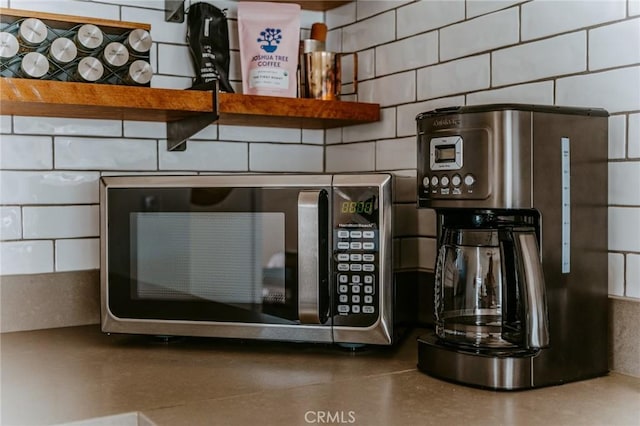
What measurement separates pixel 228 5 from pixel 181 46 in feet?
0.51

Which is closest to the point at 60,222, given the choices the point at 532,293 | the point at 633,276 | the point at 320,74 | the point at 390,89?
the point at 320,74

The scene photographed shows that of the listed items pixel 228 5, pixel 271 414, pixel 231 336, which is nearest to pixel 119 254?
pixel 231 336

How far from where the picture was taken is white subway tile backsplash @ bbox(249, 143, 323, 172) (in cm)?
180

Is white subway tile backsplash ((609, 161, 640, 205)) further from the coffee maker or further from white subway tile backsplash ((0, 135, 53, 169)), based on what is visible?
white subway tile backsplash ((0, 135, 53, 169))

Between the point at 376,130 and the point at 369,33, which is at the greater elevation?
the point at 369,33

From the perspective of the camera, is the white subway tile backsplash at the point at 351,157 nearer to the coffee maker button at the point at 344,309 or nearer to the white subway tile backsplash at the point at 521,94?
the white subway tile backsplash at the point at 521,94

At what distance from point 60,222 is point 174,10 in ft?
1.68

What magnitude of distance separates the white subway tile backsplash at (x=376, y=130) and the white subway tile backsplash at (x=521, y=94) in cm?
24

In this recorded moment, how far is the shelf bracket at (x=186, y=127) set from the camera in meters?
1.46

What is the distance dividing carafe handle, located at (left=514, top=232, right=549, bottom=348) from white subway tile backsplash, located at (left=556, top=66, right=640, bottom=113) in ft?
1.00

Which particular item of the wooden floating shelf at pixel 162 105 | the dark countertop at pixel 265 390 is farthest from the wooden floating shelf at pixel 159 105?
the dark countertop at pixel 265 390

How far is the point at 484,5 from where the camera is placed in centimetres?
144

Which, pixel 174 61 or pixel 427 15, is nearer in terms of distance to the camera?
pixel 427 15

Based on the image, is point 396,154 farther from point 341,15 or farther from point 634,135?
point 634,135
